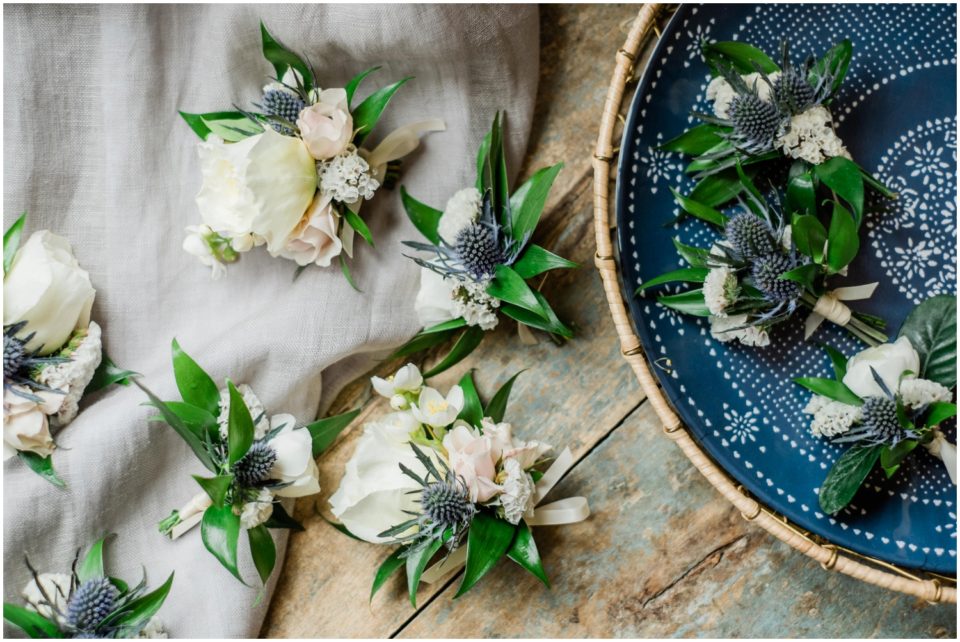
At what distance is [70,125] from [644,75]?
2.59 feet

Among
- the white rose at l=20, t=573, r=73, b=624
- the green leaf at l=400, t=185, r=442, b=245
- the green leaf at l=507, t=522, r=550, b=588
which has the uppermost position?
the green leaf at l=400, t=185, r=442, b=245

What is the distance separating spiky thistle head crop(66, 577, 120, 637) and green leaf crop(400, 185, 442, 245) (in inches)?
24.7

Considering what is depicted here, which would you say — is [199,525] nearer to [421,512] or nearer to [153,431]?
[153,431]

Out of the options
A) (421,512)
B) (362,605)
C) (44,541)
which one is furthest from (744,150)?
(44,541)

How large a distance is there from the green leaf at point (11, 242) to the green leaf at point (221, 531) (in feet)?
1.37

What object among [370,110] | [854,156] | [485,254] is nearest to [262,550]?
[485,254]

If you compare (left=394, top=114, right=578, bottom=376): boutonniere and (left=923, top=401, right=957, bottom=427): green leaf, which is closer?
(left=923, top=401, right=957, bottom=427): green leaf

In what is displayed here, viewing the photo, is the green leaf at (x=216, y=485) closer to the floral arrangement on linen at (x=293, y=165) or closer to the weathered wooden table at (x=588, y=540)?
the weathered wooden table at (x=588, y=540)

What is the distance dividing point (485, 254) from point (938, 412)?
1.84 feet

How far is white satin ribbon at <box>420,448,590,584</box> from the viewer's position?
99 cm

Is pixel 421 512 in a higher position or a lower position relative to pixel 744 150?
lower

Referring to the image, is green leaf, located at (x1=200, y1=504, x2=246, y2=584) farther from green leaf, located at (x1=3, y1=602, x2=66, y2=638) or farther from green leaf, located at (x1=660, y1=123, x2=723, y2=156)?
green leaf, located at (x1=660, y1=123, x2=723, y2=156)

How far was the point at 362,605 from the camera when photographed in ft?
3.52

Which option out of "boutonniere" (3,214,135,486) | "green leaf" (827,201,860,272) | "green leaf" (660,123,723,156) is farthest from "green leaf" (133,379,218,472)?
"green leaf" (827,201,860,272)
